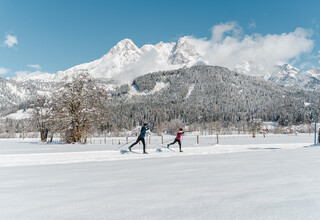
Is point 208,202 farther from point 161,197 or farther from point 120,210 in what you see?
point 120,210

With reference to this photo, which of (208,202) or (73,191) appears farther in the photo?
(73,191)

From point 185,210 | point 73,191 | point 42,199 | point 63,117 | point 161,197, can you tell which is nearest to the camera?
point 185,210

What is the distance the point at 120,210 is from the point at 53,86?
103ft

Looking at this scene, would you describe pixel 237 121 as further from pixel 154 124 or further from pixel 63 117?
pixel 63 117

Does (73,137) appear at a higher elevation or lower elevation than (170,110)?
lower

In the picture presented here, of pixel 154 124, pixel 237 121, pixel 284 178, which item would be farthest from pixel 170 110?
pixel 284 178

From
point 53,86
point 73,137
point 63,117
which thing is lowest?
point 73,137

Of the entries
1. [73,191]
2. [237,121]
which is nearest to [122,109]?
[237,121]

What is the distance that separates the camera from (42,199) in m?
4.08

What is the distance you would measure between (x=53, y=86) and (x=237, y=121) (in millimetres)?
182568

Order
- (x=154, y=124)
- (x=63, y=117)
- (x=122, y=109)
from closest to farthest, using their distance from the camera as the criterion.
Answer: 1. (x=63, y=117)
2. (x=154, y=124)
3. (x=122, y=109)

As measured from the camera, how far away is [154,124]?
155500 millimetres

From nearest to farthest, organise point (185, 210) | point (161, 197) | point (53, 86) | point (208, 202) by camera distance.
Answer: point (185, 210) → point (208, 202) → point (161, 197) → point (53, 86)

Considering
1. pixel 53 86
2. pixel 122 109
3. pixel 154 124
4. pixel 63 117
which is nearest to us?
pixel 63 117
